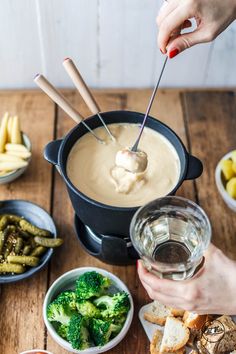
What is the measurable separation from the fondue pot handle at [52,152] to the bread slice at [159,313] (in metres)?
0.37

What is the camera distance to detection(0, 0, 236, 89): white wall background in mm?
1610

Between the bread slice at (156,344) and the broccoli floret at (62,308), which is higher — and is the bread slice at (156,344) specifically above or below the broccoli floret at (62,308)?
below

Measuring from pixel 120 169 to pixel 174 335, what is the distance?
14.2 inches

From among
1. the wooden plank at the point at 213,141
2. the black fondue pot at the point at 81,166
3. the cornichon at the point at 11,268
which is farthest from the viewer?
the wooden plank at the point at 213,141

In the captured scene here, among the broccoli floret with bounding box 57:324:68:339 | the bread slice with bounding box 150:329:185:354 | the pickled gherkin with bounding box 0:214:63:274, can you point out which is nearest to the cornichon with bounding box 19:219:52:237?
the pickled gherkin with bounding box 0:214:63:274

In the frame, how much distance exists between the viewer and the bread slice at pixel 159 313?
1.20 m

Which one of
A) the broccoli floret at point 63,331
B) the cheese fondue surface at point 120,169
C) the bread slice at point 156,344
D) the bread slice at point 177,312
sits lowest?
the bread slice at point 156,344

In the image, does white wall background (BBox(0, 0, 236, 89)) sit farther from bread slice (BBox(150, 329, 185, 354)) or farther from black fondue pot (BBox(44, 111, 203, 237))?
bread slice (BBox(150, 329, 185, 354))

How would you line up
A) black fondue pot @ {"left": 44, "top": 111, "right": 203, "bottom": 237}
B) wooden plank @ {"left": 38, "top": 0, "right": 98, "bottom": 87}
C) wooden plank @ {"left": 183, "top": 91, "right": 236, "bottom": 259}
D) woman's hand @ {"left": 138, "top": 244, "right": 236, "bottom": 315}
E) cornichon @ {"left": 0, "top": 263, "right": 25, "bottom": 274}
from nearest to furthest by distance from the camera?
woman's hand @ {"left": 138, "top": 244, "right": 236, "bottom": 315} → black fondue pot @ {"left": 44, "top": 111, "right": 203, "bottom": 237} → cornichon @ {"left": 0, "top": 263, "right": 25, "bottom": 274} → wooden plank @ {"left": 183, "top": 91, "right": 236, "bottom": 259} → wooden plank @ {"left": 38, "top": 0, "right": 98, "bottom": 87}

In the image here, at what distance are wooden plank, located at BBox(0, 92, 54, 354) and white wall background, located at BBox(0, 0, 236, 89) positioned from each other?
0.35 feet

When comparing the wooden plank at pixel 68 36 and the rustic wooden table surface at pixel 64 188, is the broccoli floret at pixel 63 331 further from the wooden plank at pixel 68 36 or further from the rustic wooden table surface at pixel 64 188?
the wooden plank at pixel 68 36

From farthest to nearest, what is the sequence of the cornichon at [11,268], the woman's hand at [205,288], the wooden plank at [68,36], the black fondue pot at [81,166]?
the wooden plank at [68,36], the cornichon at [11,268], the black fondue pot at [81,166], the woman's hand at [205,288]

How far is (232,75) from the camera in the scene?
1813 mm

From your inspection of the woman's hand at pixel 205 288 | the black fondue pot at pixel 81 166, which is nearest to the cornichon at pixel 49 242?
the black fondue pot at pixel 81 166
